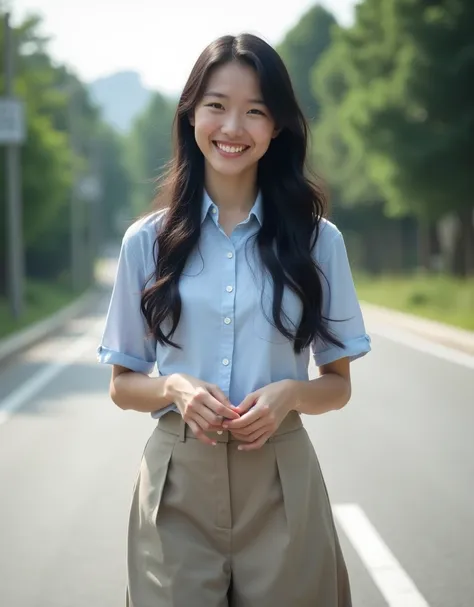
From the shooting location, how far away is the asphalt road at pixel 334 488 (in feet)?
17.8

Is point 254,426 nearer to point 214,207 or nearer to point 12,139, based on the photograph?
point 214,207

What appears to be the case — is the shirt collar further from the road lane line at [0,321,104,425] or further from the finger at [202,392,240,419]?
the road lane line at [0,321,104,425]

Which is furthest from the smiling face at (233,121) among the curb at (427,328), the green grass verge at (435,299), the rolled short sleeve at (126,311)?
the green grass verge at (435,299)

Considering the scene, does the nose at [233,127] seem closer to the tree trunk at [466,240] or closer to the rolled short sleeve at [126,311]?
the rolled short sleeve at [126,311]

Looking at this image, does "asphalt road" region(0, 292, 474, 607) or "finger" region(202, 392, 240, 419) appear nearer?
"finger" region(202, 392, 240, 419)

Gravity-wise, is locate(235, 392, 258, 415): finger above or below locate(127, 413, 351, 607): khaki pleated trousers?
above

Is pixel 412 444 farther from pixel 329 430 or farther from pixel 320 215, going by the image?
pixel 320 215

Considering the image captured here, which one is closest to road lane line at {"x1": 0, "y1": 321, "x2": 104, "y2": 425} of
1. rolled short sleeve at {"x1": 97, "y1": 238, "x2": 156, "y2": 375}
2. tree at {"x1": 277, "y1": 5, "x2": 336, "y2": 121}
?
rolled short sleeve at {"x1": 97, "y1": 238, "x2": 156, "y2": 375}

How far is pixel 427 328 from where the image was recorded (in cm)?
2091

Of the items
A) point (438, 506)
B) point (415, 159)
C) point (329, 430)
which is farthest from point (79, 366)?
point (415, 159)

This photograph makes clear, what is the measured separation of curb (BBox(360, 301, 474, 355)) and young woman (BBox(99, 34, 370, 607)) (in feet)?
46.3

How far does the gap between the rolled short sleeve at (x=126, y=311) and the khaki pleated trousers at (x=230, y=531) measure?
0.23 meters

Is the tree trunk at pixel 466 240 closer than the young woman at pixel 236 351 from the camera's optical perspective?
No

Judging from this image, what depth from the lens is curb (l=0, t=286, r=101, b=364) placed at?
57.5ft
